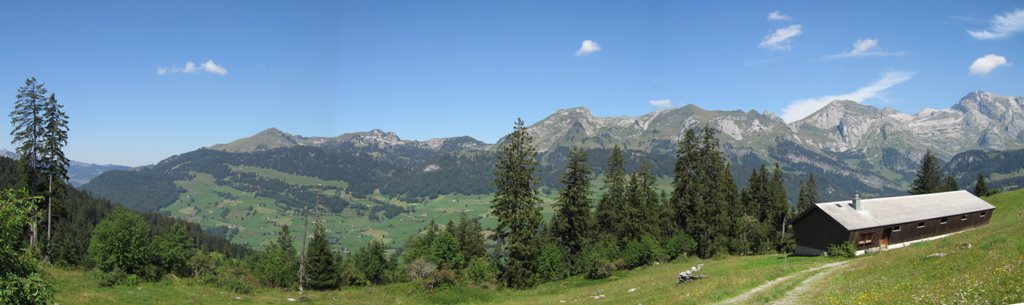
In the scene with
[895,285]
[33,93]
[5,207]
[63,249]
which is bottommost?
[63,249]

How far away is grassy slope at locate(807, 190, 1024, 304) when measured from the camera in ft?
53.4

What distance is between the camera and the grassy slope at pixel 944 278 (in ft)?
53.4

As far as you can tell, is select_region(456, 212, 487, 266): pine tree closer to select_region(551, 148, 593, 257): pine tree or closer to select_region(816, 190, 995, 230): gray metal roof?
select_region(551, 148, 593, 257): pine tree

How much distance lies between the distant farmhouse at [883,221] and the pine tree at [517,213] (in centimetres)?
2796

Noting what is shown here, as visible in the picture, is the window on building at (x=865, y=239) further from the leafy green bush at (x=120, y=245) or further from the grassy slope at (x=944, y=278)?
the leafy green bush at (x=120, y=245)

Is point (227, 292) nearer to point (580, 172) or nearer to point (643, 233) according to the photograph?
point (580, 172)

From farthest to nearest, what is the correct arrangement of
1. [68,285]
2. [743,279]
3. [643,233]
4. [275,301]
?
[643,233] → [275,301] → [68,285] → [743,279]

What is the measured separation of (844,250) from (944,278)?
30.7 metres

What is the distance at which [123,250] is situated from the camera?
52.1 metres

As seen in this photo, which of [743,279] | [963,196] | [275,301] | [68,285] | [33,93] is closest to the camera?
[743,279]

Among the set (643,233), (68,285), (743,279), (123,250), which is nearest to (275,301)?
(68,285)

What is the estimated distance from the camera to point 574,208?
6562cm

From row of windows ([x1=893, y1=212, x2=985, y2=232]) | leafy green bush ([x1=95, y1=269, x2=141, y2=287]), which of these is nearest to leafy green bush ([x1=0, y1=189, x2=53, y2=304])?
leafy green bush ([x1=95, y1=269, x2=141, y2=287])

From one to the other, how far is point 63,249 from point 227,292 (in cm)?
6692
